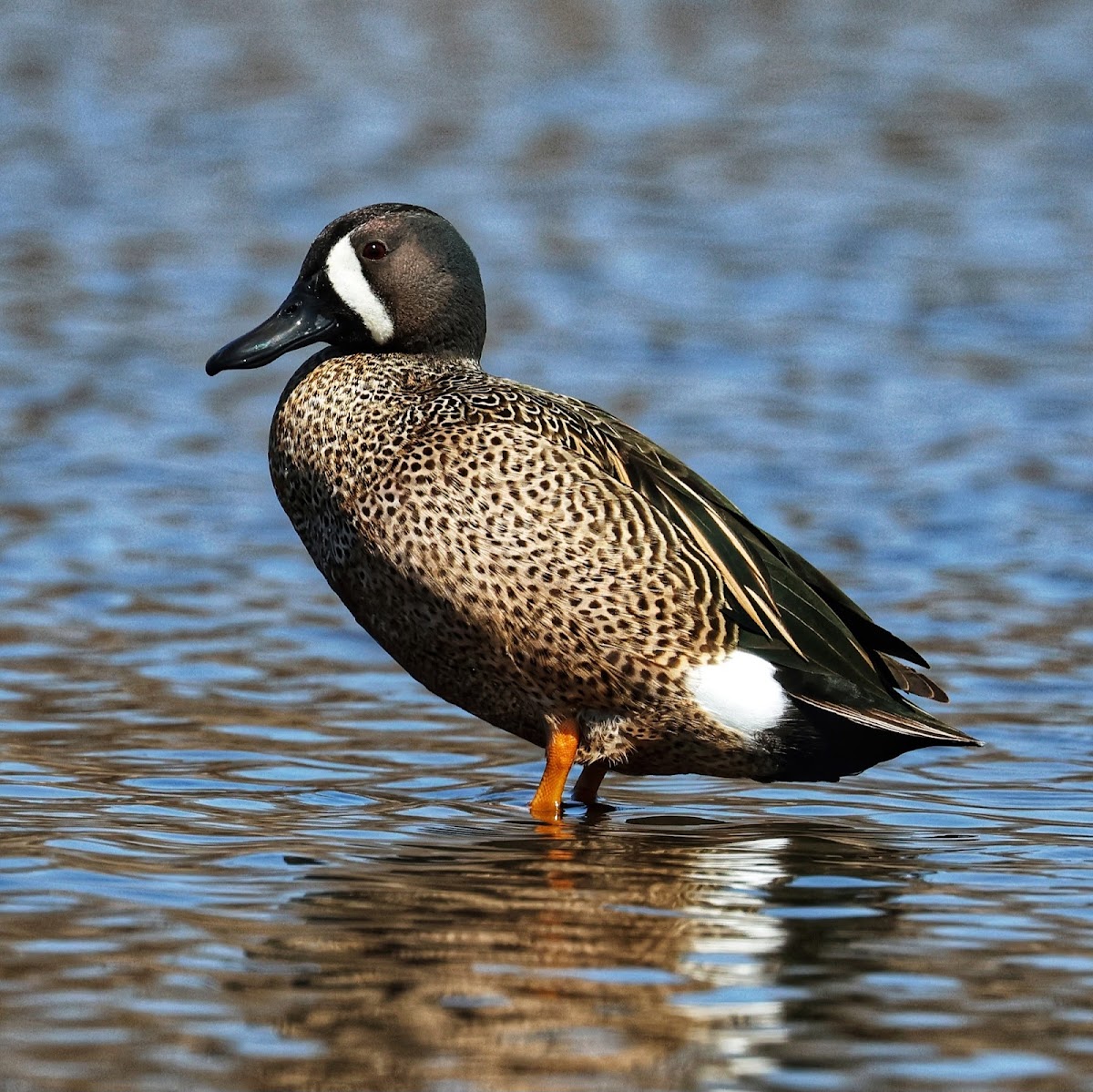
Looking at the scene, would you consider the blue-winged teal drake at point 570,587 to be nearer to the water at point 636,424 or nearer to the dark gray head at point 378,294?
the dark gray head at point 378,294

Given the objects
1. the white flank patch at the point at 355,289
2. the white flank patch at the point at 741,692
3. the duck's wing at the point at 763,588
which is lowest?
the white flank patch at the point at 741,692

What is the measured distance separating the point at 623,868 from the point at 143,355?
676 cm

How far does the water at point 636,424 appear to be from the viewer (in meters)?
4.16

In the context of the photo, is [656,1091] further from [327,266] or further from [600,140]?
[600,140]

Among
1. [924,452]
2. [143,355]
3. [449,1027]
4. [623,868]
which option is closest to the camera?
[449,1027]

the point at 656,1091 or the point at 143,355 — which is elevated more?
the point at 143,355

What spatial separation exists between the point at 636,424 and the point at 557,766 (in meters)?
4.87

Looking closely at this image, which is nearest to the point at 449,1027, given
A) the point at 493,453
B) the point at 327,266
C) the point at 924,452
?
the point at 493,453

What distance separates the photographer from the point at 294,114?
17219mm

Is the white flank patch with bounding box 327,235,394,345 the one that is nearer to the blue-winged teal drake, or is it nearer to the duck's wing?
the blue-winged teal drake

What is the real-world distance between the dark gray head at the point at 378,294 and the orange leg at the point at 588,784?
1134 millimetres

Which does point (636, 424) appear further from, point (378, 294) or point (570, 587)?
point (570, 587)

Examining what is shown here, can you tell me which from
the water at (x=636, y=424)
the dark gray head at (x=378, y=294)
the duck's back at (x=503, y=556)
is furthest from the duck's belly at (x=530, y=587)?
the dark gray head at (x=378, y=294)

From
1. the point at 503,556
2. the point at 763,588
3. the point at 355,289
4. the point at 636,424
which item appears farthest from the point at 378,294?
the point at 636,424
